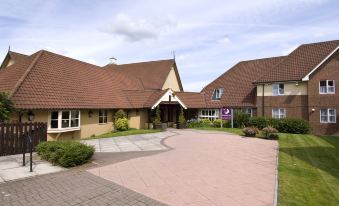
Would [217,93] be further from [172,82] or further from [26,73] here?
[26,73]

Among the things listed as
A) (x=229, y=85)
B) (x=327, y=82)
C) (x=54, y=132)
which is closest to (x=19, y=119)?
(x=54, y=132)

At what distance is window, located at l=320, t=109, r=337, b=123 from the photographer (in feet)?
82.5

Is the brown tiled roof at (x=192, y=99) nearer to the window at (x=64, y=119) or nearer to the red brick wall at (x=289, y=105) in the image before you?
the red brick wall at (x=289, y=105)

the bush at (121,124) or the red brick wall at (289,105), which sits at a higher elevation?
the red brick wall at (289,105)

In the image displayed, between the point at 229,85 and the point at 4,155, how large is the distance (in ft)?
89.6

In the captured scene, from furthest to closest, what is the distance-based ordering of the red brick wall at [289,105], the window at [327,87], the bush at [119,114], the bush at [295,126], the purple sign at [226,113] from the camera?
1. the purple sign at [226,113]
2. the red brick wall at [289,105]
3. the window at [327,87]
4. the bush at [119,114]
5. the bush at [295,126]

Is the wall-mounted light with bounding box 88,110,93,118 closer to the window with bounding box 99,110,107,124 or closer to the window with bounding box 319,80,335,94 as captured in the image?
the window with bounding box 99,110,107,124

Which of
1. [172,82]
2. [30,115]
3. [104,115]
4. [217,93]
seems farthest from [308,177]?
[172,82]

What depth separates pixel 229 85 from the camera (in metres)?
33.7

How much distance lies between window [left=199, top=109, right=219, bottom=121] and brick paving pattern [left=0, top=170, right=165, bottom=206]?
2528 centimetres

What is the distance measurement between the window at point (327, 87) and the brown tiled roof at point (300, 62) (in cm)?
185

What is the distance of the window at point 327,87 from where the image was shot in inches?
997

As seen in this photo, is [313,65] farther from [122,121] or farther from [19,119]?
[19,119]

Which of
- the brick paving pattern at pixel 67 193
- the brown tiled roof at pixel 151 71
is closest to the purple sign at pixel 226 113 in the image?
the brown tiled roof at pixel 151 71
